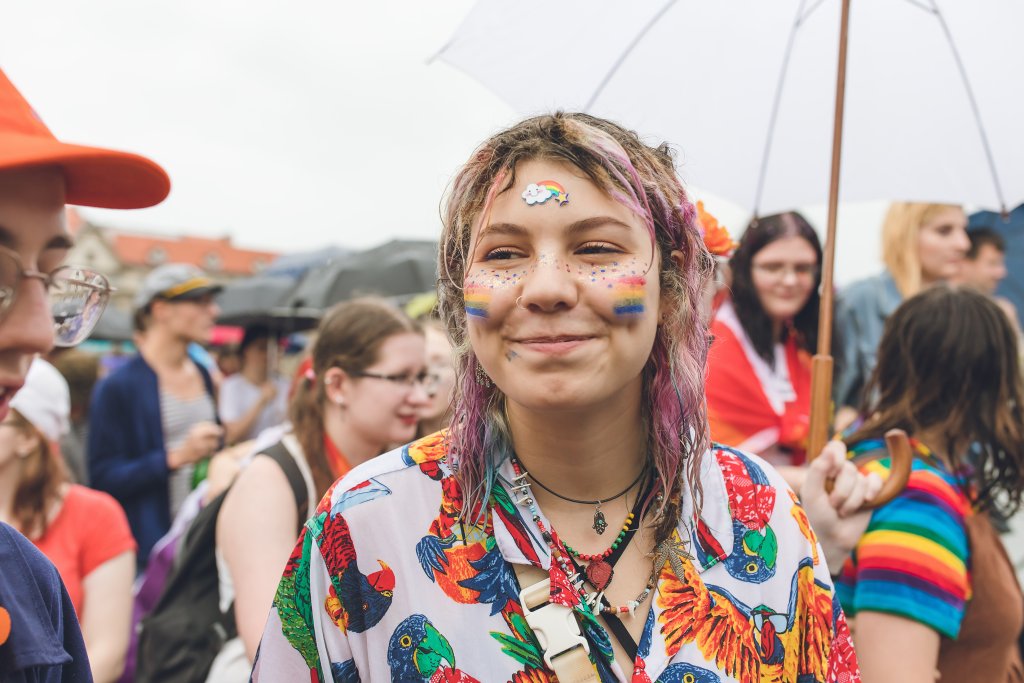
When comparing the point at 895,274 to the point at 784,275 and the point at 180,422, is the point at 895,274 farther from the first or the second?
the point at 180,422

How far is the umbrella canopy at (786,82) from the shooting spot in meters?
2.59

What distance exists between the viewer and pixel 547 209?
154cm

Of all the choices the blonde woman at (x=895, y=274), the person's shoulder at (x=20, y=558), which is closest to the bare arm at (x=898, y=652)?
the person's shoulder at (x=20, y=558)

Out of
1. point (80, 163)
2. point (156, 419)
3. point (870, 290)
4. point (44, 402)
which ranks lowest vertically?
point (156, 419)

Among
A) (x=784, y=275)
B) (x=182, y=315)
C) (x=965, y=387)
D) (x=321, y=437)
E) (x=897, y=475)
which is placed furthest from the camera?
(x=182, y=315)

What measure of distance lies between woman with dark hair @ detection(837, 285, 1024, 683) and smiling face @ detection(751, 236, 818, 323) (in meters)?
1.03

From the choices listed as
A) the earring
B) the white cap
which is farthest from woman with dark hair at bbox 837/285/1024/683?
the white cap

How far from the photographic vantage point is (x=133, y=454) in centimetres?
443

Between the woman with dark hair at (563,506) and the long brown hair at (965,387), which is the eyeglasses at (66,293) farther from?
the long brown hair at (965,387)

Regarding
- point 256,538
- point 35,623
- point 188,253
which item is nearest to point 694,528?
point 35,623

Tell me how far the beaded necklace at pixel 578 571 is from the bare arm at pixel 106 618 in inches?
81.7

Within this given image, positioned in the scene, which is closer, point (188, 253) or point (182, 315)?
point (182, 315)

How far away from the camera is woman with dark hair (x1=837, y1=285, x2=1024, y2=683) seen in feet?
6.90

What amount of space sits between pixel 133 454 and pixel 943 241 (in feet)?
13.5
